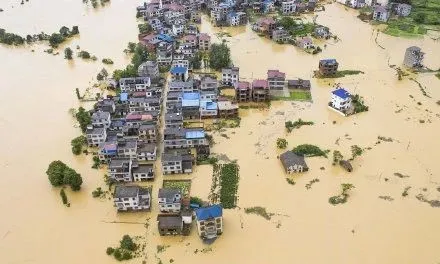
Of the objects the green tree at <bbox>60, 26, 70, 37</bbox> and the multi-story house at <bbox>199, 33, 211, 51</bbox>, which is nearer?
the multi-story house at <bbox>199, 33, 211, 51</bbox>

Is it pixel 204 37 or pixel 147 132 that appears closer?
pixel 147 132

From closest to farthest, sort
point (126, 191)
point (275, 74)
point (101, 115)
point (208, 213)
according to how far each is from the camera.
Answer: point (208, 213)
point (126, 191)
point (101, 115)
point (275, 74)

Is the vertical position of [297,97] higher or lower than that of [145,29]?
lower

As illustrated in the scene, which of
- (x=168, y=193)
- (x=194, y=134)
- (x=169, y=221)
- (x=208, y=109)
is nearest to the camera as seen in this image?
(x=169, y=221)

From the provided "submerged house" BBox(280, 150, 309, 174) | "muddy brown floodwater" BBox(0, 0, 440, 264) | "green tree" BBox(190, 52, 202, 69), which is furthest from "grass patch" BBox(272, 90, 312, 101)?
"green tree" BBox(190, 52, 202, 69)

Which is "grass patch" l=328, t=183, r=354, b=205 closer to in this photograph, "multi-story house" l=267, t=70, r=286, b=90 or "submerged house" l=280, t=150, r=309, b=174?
"submerged house" l=280, t=150, r=309, b=174

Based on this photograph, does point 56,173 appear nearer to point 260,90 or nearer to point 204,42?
point 260,90

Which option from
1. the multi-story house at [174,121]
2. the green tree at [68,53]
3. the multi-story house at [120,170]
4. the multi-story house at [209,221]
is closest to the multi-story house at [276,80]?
the multi-story house at [174,121]

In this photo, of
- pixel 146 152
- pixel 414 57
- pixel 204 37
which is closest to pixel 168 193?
pixel 146 152
